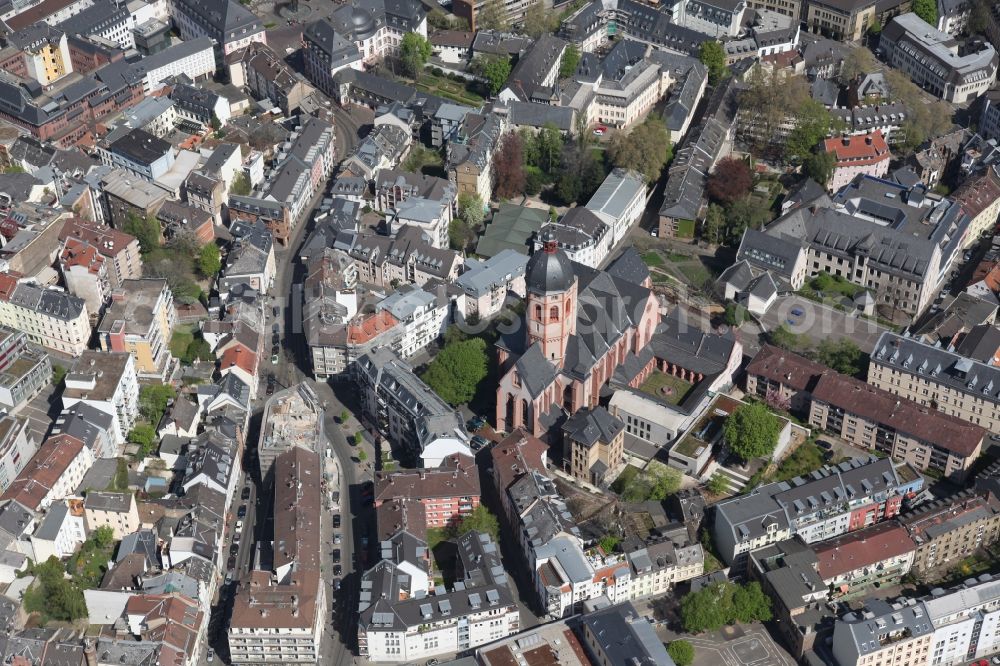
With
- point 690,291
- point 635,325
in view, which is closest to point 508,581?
point 635,325

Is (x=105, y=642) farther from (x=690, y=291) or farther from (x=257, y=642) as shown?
(x=690, y=291)

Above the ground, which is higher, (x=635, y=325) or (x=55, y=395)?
(x=635, y=325)

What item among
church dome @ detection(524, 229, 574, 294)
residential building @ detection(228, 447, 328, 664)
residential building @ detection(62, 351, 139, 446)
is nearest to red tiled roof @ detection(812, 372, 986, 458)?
church dome @ detection(524, 229, 574, 294)

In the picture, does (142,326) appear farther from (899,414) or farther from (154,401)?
(899,414)

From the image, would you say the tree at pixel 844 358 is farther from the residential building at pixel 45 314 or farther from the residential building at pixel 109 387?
the residential building at pixel 45 314

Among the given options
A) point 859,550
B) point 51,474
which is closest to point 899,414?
point 859,550

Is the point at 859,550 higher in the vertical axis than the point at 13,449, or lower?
higher
